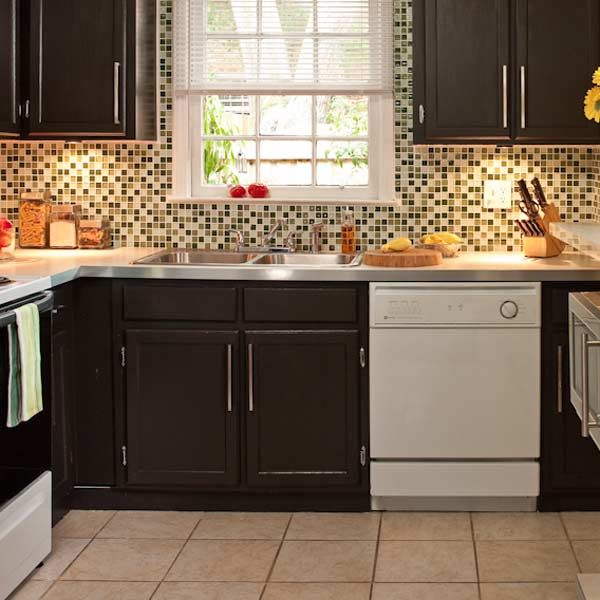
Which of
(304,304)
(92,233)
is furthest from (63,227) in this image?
(304,304)

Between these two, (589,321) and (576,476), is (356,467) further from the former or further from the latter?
(589,321)

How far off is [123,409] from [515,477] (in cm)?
148

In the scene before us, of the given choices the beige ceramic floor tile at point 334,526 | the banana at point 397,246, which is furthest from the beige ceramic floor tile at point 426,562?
the banana at point 397,246

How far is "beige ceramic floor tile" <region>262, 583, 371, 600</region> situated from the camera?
3.44 m

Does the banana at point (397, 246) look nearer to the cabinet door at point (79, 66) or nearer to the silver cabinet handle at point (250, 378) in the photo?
the silver cabinet handle at point (250, 378)

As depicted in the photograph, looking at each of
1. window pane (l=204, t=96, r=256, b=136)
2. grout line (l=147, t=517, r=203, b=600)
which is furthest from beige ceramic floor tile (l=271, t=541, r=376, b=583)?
window pane (l=204, t=96, r=256, b=136)

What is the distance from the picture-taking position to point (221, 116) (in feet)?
16.2

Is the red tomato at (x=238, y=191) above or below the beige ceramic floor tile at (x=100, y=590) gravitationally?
above

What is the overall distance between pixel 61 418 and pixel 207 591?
0.96m

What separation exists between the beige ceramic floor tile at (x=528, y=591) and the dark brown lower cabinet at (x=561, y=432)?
718 millimetres

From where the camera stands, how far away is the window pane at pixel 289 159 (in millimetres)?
4926

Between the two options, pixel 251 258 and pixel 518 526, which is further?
pixel 251 258

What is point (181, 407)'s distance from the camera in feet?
13.8

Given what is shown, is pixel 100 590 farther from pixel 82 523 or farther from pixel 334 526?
pixel 334 526
